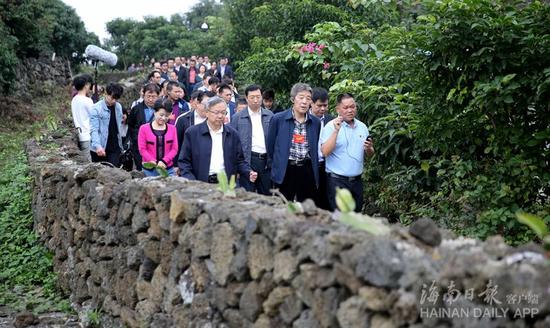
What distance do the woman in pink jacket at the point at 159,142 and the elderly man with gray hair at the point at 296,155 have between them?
1.54 metres

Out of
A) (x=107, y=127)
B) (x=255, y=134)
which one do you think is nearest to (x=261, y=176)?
(x=255, y=134)

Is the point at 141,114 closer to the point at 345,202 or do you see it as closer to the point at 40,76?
the point at 345,202

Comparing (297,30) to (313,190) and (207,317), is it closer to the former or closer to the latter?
(313,190)

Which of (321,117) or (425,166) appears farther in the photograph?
(321,117)

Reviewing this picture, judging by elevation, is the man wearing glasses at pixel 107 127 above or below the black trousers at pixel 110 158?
above

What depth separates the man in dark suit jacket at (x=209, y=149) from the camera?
7348 mm

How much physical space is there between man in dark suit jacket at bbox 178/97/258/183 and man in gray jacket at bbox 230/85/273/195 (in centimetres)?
102

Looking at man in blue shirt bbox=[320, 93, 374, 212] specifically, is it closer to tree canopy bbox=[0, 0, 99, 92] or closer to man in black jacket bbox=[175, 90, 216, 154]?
man in black jacket bbox=[175, 90, 216, 154]

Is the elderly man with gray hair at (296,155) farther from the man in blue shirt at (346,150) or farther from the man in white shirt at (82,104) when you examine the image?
the man in white shirt at (82,104)

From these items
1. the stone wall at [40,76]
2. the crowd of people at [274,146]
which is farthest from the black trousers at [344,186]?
the stone wall at [40,76]

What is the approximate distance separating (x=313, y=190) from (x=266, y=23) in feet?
31.8

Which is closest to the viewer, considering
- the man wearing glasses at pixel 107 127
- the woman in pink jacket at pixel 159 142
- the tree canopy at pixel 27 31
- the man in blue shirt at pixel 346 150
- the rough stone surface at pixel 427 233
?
→ the rough stone surface at pixel 427 233

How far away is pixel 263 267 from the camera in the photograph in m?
4.02

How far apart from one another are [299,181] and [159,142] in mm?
1958
